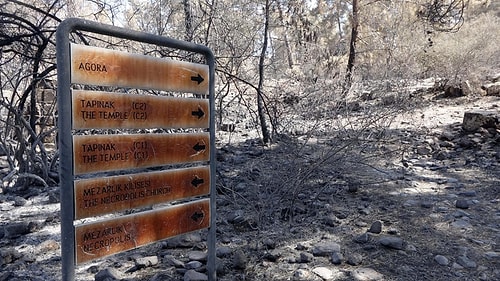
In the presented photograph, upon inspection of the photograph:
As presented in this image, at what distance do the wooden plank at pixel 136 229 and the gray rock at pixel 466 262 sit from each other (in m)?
2.00

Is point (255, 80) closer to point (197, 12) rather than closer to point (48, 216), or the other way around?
point (197, 12)

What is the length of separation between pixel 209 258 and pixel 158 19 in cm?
554

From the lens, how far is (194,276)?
2791 mm

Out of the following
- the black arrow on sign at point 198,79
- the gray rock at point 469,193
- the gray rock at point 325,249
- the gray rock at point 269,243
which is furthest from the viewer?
the gray rock at point 469,193

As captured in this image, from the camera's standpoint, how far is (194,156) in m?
2.49

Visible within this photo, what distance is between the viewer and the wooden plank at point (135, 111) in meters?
1.91

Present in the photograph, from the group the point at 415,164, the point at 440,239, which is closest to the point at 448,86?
the point at 415,164

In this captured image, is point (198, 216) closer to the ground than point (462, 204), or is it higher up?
higher up

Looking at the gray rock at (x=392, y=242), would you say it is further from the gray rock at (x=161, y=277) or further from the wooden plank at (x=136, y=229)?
the gray rock at (x=161, y=277)

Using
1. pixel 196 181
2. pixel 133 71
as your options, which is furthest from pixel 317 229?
pixel 133 71

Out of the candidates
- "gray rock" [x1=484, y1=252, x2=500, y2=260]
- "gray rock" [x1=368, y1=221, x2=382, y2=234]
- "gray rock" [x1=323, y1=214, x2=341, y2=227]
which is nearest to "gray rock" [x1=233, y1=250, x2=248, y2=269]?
"gray rock" [x1=323, y1=214, x2=341, y2=227]

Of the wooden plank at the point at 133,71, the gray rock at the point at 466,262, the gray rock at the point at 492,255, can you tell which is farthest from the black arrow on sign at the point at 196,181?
the gray rock at the point at 492,255

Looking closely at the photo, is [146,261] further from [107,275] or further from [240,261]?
[240,261]

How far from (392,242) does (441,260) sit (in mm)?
391
